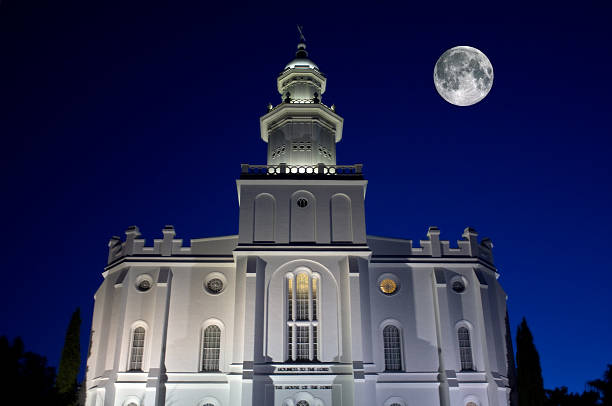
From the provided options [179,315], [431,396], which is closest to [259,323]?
[179,315]

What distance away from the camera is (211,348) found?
4238 cm

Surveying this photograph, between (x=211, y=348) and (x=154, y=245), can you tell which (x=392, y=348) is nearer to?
(x=211, y=348)

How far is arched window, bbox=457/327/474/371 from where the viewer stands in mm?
42469

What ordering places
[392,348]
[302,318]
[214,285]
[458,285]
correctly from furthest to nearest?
1. [458,285]
2. [214,285]
3. [392,348]
4. [302,318]

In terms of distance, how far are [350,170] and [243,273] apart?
9852 mm

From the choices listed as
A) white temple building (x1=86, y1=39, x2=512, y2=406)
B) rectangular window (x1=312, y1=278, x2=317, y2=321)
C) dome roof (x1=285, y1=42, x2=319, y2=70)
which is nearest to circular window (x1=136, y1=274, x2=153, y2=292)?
white temple building (x1=86, y1=39, x2=512, y2=406)

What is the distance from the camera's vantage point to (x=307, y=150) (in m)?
46.5

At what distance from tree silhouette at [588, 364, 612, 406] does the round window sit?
9417mm

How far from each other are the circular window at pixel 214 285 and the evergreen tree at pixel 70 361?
28.1 ft

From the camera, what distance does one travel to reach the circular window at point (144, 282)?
4381 cm

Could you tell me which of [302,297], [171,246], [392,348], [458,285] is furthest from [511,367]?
[171,246]

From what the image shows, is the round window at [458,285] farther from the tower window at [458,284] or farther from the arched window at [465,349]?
the arched window at [465,349]

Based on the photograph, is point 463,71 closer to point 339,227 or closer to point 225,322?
point 339,227

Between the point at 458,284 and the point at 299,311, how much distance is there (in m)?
11.4
